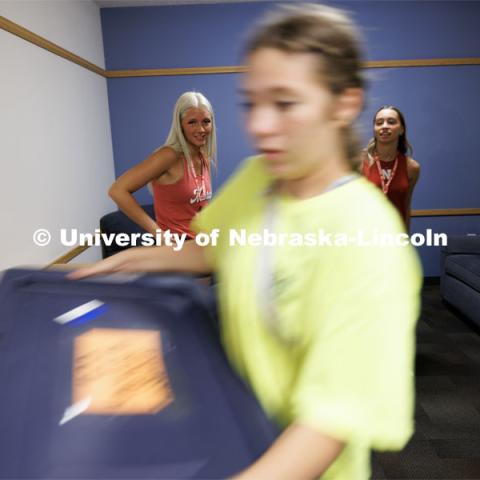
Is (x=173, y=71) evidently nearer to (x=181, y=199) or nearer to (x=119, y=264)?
(x=181, y=199)

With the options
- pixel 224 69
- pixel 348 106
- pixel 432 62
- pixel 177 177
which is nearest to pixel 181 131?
pixel 177 177

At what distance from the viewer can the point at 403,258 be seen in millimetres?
415

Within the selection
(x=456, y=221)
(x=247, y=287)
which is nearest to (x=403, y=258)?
(x=247, y=287)

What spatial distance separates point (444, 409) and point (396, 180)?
1.22 meters

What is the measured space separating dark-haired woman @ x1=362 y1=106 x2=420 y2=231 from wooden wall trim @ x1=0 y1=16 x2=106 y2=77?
75.0 inches

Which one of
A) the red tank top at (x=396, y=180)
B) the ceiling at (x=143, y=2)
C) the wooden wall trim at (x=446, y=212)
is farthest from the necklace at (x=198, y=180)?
the wooden wall trim at (x=446, y=212)

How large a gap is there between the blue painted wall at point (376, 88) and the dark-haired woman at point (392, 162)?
1321 millimetres

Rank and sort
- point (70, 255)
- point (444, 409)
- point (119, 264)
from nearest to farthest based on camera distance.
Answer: point (119, 264) → point (444, 409) → point (70, 255)

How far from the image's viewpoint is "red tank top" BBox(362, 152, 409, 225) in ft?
8.72

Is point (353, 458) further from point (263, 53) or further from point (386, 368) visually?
point (263, 53)

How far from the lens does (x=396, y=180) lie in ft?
8.80

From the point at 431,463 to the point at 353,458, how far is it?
1.68m

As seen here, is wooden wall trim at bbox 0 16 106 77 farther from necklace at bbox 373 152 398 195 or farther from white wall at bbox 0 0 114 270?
necklace at bbox 373 152 398 195

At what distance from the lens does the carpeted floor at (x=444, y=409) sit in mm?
1922
